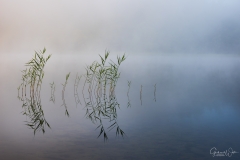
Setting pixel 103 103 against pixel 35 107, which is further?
pixel 103 103

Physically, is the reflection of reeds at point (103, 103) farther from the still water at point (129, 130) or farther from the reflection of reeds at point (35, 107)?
the reflection of reeds at point (35, 107)

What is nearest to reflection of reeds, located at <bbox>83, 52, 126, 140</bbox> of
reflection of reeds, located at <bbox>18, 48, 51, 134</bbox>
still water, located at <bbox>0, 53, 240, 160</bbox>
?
still water, located at <bbox>0, 53, 240, 160</bbox>

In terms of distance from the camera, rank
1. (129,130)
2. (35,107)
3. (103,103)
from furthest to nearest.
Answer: (103,103)
(35,107)
(129,130)

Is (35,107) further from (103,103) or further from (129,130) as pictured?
(129,130)

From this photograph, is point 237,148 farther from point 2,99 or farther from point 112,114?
point 2,99

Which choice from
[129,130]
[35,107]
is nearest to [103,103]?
[35,107]

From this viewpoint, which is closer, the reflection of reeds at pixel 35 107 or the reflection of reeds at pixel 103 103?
the reflection of reeds at pixel 35 107

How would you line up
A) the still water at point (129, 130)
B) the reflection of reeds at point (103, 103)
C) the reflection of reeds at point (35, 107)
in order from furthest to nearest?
1. the reflection of reeds at point (103, 103)
2. the reflection of reeds at point (35, 107)
3. the still water at point (129, 130)

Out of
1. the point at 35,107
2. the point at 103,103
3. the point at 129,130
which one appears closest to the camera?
the point at 129,130

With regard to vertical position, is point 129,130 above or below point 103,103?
below

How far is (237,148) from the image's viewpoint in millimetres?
6234

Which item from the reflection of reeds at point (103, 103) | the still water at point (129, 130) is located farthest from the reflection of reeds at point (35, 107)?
the reflection of reeds at point (103, 103)

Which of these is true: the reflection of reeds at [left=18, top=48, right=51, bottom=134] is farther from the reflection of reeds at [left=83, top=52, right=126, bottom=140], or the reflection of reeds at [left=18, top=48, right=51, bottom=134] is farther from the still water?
the reflection of reeds at [left=83, top=52, right=126, bottom=140]

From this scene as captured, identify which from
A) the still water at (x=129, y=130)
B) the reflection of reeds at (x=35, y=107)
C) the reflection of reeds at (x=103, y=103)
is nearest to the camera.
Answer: the still water at (x=129, y=130)
